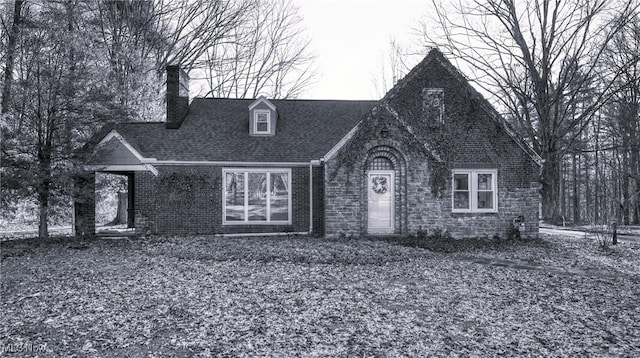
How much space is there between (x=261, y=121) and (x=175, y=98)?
12.2 ft

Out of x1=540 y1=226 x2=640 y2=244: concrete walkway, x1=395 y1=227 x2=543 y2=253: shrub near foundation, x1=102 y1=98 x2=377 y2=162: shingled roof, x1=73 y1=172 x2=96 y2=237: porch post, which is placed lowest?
x1=540 y1=226 x2=640 y2=244: concrete walkway

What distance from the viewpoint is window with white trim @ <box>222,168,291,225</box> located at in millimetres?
17281

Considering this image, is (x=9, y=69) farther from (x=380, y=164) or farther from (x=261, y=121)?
(x=380, y=164)

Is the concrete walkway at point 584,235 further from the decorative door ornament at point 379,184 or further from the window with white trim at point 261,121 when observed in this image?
the window with white trim at point 261,121

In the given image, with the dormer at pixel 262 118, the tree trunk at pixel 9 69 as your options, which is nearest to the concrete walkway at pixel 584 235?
the dormer at pixel 262 118

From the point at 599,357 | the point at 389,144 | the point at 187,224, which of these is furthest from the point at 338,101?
the point at 599,357

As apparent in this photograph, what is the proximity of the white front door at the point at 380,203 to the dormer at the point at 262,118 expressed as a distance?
5.17 metres

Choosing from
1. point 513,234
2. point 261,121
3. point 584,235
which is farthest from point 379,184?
point 584,235

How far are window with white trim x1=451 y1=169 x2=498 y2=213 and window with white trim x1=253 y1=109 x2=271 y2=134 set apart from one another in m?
7.82

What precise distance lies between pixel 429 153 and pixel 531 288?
7.83 meters

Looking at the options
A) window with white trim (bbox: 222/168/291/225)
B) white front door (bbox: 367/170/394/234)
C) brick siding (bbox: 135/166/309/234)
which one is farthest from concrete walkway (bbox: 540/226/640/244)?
brick siding (bbox: 135/166/309/234)

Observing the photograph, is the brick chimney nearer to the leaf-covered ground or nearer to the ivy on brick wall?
the ivy on brick wall

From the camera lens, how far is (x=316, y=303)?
742 centimetres

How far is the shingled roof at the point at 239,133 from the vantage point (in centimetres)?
1738
